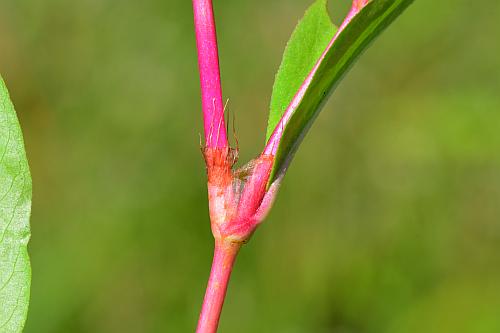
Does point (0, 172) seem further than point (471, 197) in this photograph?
No

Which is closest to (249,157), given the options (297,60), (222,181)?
(297,60)

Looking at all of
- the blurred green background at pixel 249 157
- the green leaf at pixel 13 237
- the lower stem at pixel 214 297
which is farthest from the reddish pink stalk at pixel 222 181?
the blurred green background at pixel 249 157

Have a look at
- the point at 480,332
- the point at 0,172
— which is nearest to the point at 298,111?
the point at 0,172

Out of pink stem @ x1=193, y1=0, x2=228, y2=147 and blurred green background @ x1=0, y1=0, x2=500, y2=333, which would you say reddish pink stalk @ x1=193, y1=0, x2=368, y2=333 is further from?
blurred green background @ x1=0, y1=0, x2=500, y2=333

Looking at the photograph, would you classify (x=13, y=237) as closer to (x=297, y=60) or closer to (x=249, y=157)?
(x=297, y=60)

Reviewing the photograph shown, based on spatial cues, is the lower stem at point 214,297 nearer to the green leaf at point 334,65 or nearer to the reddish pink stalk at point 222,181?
the reddish pink stalk at point 222,181

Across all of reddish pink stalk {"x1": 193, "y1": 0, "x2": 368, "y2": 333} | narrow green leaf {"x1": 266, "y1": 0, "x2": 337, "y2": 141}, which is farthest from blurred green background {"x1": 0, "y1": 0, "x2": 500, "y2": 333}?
reddish pink stalk {"x1": 193, "y1": 0, "x2": 368, "y2": 333}

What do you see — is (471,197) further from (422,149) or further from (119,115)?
(119,115)
